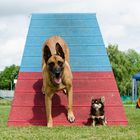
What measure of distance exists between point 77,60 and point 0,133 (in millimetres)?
3093

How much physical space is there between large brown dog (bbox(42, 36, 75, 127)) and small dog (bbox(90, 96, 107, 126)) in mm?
380

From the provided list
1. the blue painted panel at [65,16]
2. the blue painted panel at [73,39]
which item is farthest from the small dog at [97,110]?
the blue painted panel at [65,16]

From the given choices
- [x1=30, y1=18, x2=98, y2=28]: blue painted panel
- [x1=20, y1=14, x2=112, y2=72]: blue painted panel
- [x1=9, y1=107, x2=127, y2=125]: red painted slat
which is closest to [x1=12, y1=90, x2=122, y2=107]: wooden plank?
[x1=9, y1=107, x2=127, y2=125]: red painted slat

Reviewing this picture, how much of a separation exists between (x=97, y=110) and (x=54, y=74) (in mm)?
1070

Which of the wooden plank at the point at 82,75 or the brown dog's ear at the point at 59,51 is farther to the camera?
the wooden plank at the point at 82,75

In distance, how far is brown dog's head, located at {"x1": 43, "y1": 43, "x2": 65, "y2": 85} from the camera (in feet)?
24.1

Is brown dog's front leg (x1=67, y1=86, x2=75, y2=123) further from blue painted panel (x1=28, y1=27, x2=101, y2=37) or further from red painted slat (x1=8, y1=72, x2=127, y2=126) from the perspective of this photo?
blue painted panel (x1=28, y1=27, x2=101, y2=37)

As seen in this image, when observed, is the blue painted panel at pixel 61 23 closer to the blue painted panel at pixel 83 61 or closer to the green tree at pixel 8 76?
the blue painted panel at pixel 83 61

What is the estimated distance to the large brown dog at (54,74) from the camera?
739cm

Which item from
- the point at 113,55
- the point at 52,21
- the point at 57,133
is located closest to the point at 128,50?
the point at 113,55

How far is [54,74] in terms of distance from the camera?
24.3 ft

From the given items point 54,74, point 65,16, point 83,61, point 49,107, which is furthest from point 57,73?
point 65,16

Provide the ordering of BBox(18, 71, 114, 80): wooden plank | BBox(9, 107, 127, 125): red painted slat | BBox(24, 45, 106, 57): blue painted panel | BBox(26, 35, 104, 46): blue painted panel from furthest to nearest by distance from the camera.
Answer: BBox(26, 35, 104, 46): blue painted panel → BBox(24, 45, 106, 57): blue painted panel → BBox(18, 71, 114, 80): wooden plank → BBox(9, 107, 127, 125): red painted slat

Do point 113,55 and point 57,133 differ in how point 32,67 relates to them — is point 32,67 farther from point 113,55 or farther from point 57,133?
point 113,55
